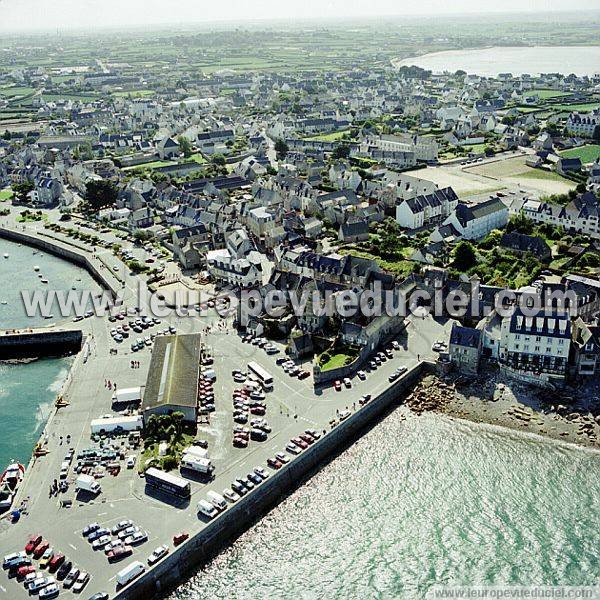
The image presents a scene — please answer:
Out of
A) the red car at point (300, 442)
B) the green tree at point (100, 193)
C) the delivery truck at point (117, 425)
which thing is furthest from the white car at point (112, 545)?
the green tree at point (100, 193)

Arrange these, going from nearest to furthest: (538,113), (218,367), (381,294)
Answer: (218,367) → (381,294) → (538,113)

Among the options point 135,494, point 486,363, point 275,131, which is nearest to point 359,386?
point 486,363

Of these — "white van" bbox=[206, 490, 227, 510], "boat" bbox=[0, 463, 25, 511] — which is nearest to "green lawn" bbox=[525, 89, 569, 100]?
"white van" bbox=[206, 490, 227, 510]

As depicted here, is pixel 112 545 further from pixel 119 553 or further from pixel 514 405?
pixel 514 405

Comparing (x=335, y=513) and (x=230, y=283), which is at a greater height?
(x=230, y=283)

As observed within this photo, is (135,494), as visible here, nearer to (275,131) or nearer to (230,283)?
(230,283)

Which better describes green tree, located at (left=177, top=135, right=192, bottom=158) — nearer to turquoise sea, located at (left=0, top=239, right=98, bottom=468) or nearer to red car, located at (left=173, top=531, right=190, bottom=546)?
turquoise sea, located at (left=0, top=239, right=98, bottom=468)

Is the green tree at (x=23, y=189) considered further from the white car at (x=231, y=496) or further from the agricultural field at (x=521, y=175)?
the white car at (x=231, y=496)
